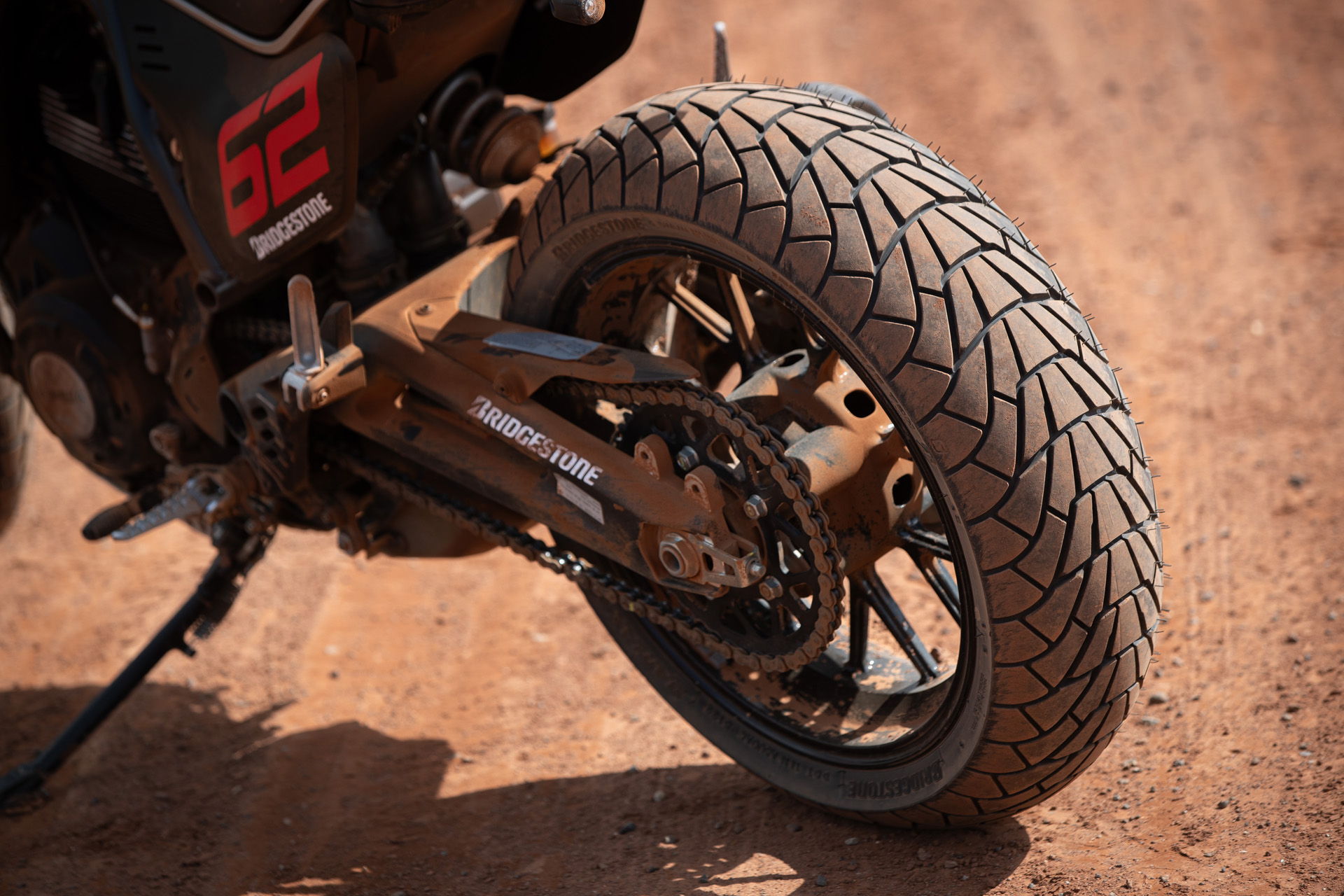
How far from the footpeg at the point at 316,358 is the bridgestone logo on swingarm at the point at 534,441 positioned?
1.01 ft

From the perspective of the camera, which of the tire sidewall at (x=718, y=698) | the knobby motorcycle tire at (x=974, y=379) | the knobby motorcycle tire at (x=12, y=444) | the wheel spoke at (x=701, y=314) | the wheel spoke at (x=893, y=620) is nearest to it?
the knobby motorcycle tire at (x=974, y=379)

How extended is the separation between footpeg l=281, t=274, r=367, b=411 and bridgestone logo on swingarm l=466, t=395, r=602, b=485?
31 cm

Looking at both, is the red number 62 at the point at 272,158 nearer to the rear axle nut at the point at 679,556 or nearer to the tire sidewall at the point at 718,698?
the tire sidewall at the point at 718,698

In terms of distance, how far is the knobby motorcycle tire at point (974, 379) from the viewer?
2006 mm

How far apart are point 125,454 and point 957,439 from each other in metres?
2.63

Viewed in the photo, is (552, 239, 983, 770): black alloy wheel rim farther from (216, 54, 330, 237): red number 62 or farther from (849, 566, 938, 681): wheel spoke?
(216, 54, 330, 237): red number 62

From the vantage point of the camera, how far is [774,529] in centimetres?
233

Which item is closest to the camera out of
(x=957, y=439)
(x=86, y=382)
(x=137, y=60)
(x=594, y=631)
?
(x=957, y=439)

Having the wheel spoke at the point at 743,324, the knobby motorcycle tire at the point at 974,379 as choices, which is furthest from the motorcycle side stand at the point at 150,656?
the knobby motorcycle tire at the point at 974,379

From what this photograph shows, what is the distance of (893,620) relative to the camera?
2650 mm

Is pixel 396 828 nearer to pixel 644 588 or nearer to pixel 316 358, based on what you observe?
pixel 644 588

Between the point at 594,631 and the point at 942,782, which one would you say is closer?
the point at 942,782

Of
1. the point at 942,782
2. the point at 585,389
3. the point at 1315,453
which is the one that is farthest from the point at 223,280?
the point at 1315,453

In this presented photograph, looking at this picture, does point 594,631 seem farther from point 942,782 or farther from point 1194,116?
point 1194,116
